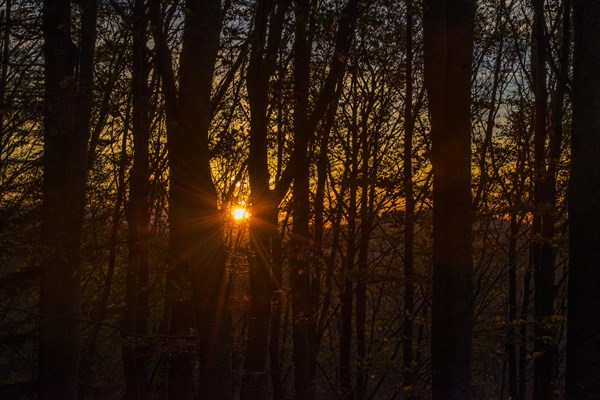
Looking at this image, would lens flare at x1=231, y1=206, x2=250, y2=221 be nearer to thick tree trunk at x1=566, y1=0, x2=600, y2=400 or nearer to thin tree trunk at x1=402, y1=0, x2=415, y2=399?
thin tree trunk at x1=402, y1=0, x2=415, y2=399

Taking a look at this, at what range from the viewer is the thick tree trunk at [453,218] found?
6.25 meters

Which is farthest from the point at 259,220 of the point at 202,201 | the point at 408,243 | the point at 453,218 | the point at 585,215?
the point at 408,243

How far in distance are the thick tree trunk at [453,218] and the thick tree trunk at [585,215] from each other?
4.42ft

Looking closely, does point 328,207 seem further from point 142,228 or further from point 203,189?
point 203,189

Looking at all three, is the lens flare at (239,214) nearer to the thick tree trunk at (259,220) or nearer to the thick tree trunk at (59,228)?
the thick tree trunk at (259,220)

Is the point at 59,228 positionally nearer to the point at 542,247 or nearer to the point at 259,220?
the point at 259,220

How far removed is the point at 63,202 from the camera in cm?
779

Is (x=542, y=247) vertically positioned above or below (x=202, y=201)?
above

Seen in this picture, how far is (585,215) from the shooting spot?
16.5 feet

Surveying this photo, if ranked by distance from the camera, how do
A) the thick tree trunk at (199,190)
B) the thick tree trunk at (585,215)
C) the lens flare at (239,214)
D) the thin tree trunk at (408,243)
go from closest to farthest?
the thick tree trunk at (585,215)
the thick tree trunk at (199,190)
the lens flare at (239,214)
the thin tree trunk at (408,243)

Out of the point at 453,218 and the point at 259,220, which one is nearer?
the point at 453,218

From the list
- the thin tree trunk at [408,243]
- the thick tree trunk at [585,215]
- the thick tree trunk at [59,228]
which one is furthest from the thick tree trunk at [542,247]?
the thick tree trunk at [59,228]

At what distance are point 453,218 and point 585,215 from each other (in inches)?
61.7

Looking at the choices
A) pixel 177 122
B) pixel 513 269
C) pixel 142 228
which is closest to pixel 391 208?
pixel 513 269
